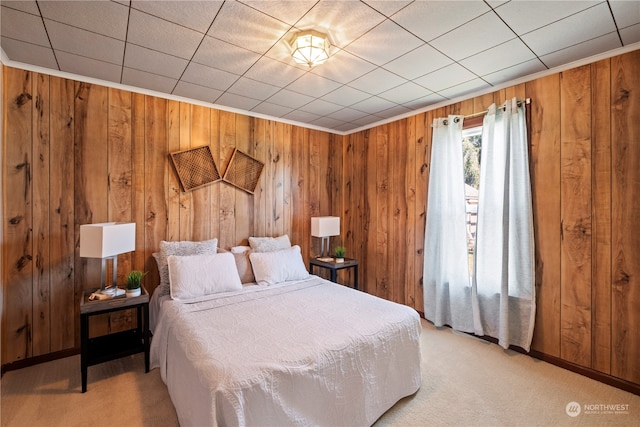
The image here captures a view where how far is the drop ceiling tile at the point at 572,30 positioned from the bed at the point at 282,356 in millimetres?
2128

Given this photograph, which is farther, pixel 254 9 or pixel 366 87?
pixel 366 87

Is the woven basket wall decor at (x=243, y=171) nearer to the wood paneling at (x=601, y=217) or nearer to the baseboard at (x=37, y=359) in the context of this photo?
the baseboard at (x=37, y=359)

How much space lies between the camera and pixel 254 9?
170 centimetres

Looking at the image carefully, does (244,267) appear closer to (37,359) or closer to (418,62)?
(37,359)

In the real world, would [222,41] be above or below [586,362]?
above

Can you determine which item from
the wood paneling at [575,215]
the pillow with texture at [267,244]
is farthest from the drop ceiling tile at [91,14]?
the wood paneling at [575,215]

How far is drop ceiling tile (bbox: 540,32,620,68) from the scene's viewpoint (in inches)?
79.4

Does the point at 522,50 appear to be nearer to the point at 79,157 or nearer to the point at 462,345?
the point at 462,345

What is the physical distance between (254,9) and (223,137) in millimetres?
1841

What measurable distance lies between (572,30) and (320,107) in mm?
2212

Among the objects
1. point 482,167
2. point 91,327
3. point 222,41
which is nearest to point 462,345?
point 482,167

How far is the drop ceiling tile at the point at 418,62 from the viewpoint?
216cm

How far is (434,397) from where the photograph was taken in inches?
81.4

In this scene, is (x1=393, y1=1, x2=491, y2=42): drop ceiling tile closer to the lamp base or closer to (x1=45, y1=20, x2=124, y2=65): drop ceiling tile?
(x1=45, y1=20, x2=124, y2=65): drop ceiling tile
